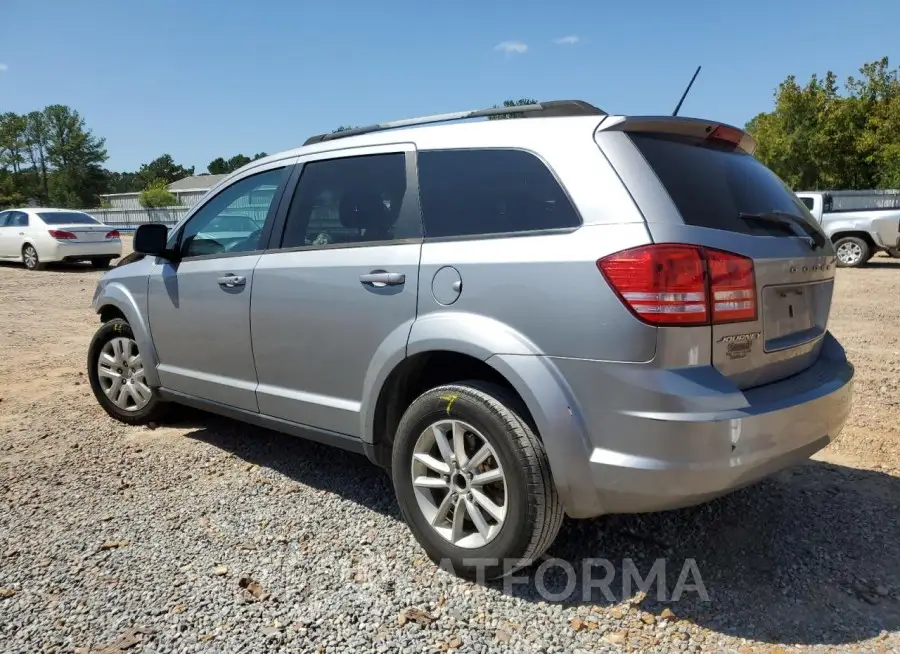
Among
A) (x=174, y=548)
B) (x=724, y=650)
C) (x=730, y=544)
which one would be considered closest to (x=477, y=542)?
(x=724, y=650)

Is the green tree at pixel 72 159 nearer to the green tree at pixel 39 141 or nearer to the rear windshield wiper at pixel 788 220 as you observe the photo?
the green tree at pixel 39 141

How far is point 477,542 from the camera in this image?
2.84m

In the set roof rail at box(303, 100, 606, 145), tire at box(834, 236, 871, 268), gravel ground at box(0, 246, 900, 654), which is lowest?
tire at box(834, 236, 871, 268)

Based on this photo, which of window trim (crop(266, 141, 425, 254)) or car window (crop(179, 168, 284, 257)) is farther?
car window (crop(179, 168, 284, 257))

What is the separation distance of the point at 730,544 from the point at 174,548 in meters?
2.56

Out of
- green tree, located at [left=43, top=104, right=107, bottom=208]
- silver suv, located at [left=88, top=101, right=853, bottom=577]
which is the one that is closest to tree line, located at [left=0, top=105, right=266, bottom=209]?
green tree, located at [left=43, top=104, right=107, bottom=208]

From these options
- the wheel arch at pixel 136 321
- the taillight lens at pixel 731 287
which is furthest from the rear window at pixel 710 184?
the wheel arch at pixel 136 321

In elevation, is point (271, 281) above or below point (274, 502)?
above

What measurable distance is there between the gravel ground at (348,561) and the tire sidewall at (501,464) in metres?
0.13

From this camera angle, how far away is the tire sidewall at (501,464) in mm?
2639

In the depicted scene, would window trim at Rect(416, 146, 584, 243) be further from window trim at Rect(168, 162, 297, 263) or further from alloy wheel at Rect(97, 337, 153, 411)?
alloy wheel at Rect(97, 337, 153, 411)

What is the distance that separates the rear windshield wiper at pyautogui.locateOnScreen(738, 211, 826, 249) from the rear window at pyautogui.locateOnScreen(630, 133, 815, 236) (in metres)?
0.02

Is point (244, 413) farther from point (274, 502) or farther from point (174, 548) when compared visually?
point (174, 548)

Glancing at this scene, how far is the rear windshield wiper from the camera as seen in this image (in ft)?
9.12
